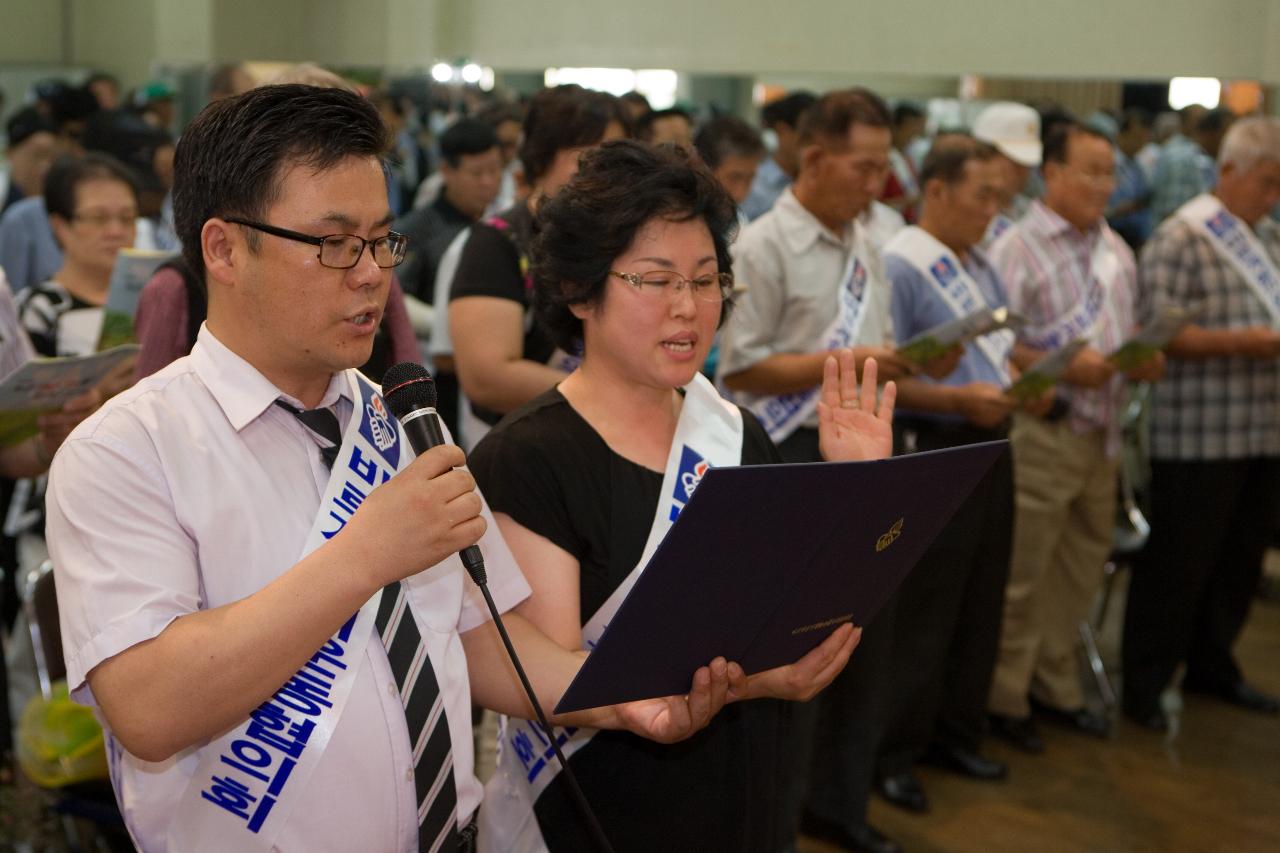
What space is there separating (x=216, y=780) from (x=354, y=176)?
2.06 feet

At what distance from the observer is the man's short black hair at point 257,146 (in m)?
1.42

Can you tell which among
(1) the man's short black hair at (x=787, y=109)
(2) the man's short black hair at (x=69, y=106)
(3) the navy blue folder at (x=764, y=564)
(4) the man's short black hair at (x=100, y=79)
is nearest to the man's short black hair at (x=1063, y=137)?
(1) the man's short black hair at (x=787, y=109)

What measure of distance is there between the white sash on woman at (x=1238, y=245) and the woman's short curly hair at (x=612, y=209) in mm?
2819

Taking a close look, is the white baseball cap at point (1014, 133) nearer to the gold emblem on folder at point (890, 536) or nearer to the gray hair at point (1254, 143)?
the gray hair at point (1254, 143)

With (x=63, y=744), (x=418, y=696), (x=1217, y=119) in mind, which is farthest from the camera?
(x=1217, y=119)

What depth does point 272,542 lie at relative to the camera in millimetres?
1435

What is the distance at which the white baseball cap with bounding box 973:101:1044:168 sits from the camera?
445 cm

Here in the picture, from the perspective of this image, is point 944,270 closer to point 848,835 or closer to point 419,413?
point 848,835

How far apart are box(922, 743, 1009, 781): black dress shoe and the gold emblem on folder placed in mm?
2625

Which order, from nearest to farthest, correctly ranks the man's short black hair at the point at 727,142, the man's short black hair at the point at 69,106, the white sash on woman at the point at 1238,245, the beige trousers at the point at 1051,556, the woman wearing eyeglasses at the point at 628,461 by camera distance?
the woman wearing eyeglasses at the point at 628,461
the beige trousers at the point at 1051,556
the white sash on woman at the point at 1238,245
the man's short black hair at the point at 727,142
the man's short black hair at the point at 69,106

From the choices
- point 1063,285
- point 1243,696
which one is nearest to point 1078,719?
point 1243,696

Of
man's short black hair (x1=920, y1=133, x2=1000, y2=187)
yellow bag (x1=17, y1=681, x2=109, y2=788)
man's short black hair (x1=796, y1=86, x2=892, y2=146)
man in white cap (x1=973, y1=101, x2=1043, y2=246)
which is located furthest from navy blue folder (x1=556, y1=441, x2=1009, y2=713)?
man in white cap (x1=973, y1=101, x2=1043, y2=246)

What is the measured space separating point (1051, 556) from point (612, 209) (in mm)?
2902

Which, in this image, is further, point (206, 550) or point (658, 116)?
point (658, 116)
